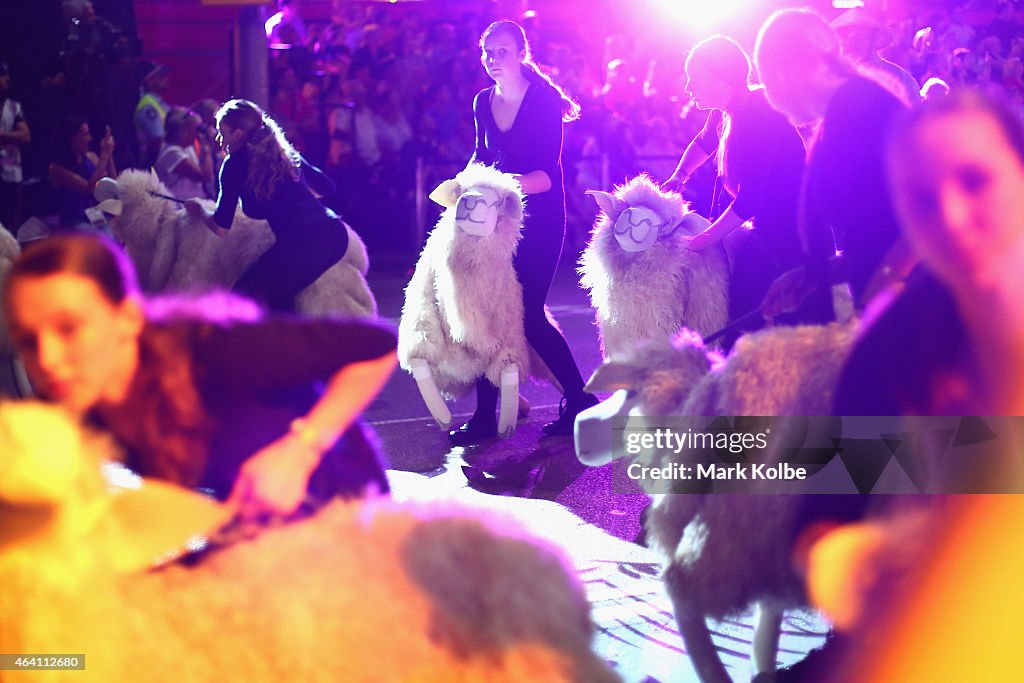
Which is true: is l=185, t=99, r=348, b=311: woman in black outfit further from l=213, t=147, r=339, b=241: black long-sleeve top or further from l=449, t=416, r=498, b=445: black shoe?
l=449, t=416, r=498, b=445: black shoe

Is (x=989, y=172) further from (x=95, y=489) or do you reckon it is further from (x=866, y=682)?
(x=95, y=489)

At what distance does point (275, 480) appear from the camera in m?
1.99

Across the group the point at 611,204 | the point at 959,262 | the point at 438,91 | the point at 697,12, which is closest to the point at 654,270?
the point at 611,204

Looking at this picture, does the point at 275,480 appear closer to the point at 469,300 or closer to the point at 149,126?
the point at 469,300

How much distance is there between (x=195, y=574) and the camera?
1850 millimetres

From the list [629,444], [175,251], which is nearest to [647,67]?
[175,251]

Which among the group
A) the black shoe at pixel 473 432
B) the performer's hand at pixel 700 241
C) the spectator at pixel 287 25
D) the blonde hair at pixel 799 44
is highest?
the blonde hair at pixel 799 44

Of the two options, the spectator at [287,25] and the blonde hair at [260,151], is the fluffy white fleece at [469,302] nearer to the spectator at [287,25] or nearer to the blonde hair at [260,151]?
the blonde hair at [260,151]

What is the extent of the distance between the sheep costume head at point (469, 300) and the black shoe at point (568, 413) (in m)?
0.20

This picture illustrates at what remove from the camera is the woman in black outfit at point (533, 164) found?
5.09 metres

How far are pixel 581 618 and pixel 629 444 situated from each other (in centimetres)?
110

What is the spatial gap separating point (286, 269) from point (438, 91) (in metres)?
6.33

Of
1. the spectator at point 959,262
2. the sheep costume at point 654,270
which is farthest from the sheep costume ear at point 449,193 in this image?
the spectator at point 959,262

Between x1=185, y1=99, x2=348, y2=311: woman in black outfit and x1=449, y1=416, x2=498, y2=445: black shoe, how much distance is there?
0.95 metres
